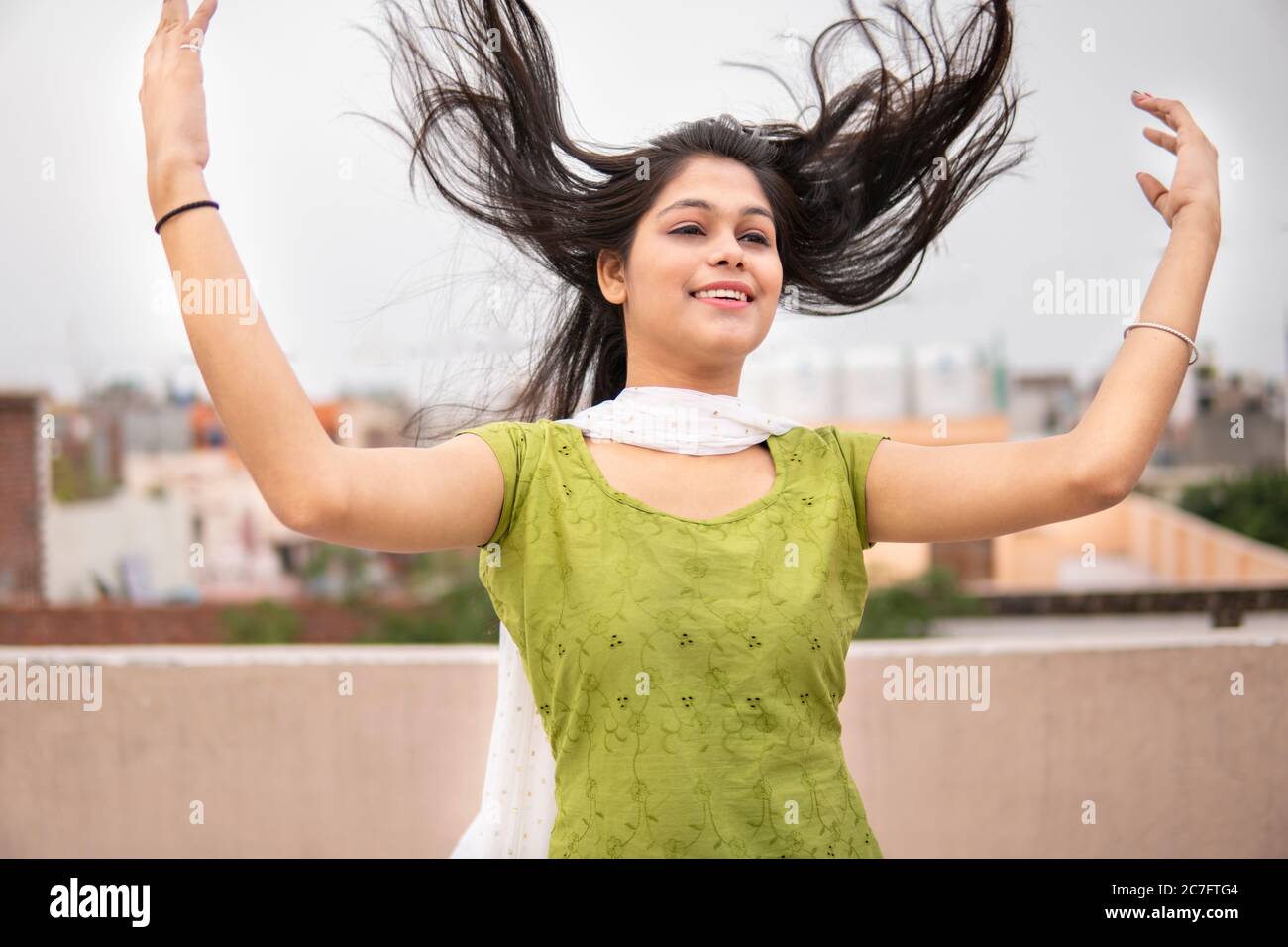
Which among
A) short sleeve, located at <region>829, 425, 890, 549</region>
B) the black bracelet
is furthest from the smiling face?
the black bracelet

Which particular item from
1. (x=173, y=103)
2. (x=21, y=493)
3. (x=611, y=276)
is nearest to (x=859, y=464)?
(x=611, y=276)

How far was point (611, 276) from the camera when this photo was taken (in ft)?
5.45

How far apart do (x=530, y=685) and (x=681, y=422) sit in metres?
0.41

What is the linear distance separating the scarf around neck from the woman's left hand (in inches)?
22.6

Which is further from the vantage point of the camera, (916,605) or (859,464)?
(916,605)

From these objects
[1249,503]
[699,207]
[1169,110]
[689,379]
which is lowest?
[1249,503]

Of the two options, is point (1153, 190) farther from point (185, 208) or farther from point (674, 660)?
point (185, 208)

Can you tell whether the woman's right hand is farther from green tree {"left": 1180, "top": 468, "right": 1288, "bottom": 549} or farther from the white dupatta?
green tree {"left": 1180, "top": 468, "right": 1288, "bottom": 549}

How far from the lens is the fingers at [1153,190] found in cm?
152

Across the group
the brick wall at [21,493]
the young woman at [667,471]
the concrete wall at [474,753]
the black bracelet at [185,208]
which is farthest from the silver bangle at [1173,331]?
the brick wall at [21,493]

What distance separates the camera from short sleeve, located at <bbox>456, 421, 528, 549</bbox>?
1394 mm

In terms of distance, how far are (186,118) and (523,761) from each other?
922mm

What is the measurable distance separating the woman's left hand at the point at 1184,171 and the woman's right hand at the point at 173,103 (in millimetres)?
1200

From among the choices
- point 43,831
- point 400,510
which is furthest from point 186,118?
point 43,831
